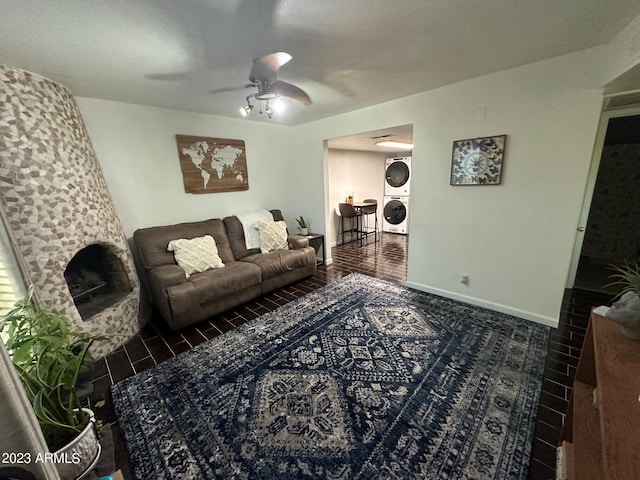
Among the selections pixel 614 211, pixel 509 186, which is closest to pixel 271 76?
pixel 509 186

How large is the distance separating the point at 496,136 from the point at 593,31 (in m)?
0.81

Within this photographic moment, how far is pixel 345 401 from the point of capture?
1.62 m

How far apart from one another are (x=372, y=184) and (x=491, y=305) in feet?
13.6

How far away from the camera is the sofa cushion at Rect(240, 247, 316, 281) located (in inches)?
122

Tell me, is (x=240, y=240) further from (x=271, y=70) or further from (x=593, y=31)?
(x=593, y=31)

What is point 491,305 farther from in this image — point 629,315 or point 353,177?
point 353,177

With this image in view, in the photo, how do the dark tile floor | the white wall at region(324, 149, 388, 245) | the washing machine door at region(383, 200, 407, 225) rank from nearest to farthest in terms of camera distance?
1. the dark tile floor
2. the white wall at region(324, 149, 388, 245)
3. the washing machine door at region(383, 200, 407, 225)

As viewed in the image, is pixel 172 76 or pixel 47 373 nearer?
pixel 47 373

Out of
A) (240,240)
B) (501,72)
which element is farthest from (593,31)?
(240,240)

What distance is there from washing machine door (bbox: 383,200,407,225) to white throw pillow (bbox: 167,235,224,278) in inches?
175

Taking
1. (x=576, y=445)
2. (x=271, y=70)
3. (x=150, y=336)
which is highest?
(x=271, y=70)

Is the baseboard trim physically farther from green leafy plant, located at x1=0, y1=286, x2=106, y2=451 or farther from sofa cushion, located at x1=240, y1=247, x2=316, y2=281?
green leafy plant, located at x1=0, y1=286, x2=106, y2=451

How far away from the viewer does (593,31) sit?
163 cm

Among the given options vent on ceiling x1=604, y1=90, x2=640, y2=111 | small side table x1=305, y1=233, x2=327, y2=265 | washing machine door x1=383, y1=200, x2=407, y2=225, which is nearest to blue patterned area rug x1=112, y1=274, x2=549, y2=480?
small side table x1=305, y1=233, x2=327, y2=265
